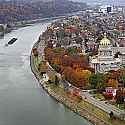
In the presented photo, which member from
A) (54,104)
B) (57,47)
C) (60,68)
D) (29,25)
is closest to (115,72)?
(60,68)

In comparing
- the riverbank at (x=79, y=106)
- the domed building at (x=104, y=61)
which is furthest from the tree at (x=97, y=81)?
the domed building at (x=104, y=61)

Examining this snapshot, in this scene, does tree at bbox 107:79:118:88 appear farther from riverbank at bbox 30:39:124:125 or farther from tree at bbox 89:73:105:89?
riverbank at bbox 30:39:124:125

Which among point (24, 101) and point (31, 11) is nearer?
point (24, 101)

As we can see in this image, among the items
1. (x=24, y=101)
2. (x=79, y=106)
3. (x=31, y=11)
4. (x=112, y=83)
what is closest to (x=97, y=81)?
(x=112, y=83)

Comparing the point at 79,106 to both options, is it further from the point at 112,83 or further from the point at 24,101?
the point at 112,83

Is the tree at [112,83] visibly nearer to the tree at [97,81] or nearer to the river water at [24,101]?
the tree at [97,81]

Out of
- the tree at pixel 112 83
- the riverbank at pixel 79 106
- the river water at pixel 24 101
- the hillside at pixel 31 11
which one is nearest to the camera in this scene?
the riverbank at pixel 79 106

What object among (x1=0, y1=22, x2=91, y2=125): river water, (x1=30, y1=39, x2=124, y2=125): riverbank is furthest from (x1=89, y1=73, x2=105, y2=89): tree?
(x1=0, y1=22, x2=91, y2=125): river water
